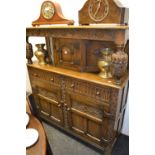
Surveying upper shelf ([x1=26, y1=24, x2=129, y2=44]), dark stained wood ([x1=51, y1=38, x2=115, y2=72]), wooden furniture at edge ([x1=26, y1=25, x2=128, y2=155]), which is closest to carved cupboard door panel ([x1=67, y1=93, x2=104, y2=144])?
wooden furniture at edge ([x1=26, y1=25, x2=128, y2=155])

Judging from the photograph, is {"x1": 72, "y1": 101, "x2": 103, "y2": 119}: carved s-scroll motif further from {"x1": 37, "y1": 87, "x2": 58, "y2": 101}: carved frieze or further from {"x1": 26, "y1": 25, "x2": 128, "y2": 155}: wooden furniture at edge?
{"x1": 37, "y1": 87, "x2": 58, "y2": 101}: carved frieze

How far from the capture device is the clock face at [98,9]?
0.94 meters

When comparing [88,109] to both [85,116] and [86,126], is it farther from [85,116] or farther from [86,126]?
[86,126]

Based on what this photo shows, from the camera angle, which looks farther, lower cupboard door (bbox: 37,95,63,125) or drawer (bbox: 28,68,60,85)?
lower cupboard door (bbox: 37,95,63,125)

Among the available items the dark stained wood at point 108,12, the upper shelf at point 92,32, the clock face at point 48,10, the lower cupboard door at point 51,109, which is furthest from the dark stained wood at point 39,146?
the clock face at point 48,10

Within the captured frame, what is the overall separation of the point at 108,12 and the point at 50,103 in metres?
1.20

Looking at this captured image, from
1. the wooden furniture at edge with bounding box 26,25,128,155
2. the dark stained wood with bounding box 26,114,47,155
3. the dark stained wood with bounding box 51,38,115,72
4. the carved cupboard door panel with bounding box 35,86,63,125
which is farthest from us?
the carved cupboard door panel with bounding box 35,86,63,125

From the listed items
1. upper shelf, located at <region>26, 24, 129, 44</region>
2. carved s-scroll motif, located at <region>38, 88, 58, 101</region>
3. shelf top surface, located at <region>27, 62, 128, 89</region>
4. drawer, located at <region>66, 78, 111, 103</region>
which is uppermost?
upper shelf, located at <region>26, 24, 129, 44</region>

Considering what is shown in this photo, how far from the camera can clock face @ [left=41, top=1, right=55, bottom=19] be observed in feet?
3.98

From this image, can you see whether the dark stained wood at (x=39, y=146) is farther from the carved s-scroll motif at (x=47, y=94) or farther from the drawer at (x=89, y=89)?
the carved s-scroll motif at (x=47, y=94)
